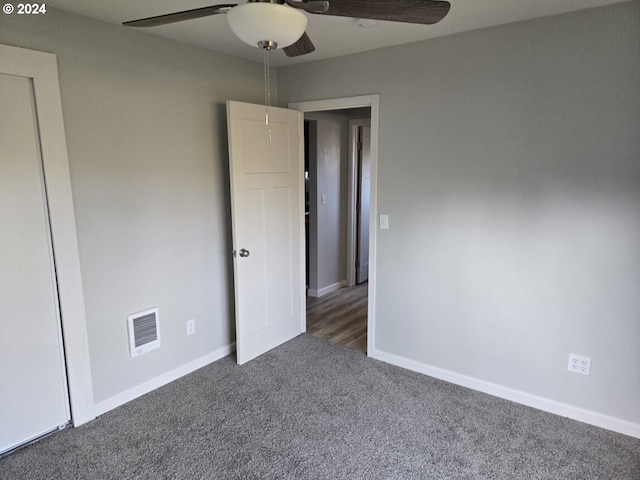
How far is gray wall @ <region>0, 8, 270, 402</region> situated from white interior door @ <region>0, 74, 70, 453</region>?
178 millimetres

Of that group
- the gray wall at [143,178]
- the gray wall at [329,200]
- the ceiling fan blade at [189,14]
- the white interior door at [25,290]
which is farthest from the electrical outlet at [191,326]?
the ceiling fan blade at [189,14]

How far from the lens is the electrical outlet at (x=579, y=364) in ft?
7.82

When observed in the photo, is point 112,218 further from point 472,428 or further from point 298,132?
point 472,428

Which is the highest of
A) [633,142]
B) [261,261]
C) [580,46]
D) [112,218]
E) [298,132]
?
[580,46]

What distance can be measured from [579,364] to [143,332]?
2.73 m

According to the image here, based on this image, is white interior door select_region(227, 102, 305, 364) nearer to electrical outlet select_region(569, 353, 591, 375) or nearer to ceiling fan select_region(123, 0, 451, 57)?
ceiling fan select_region(123, 0, 451, 57)

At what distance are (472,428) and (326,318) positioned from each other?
6.42 ft

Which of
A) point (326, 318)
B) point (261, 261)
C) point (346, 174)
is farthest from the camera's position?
point (346, 174)

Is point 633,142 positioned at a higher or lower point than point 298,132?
lower

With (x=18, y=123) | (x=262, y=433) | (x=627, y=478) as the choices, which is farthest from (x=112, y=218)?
(x=627, y=478)

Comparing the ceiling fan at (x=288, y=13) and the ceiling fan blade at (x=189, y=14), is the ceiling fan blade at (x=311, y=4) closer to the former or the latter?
the ceiling fan at (x=288, y=13)

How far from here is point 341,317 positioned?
414 cm

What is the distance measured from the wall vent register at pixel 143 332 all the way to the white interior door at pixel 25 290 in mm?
411

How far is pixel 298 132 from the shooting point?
3.38m
